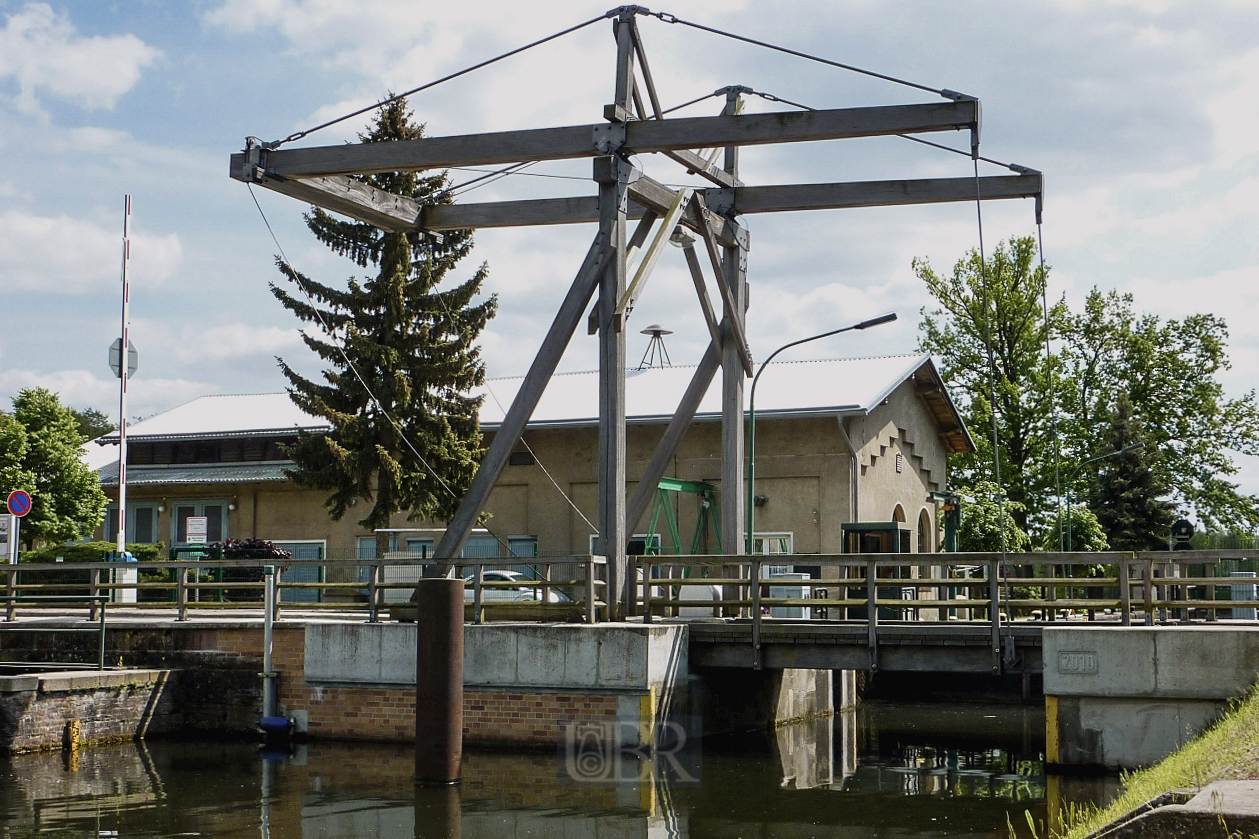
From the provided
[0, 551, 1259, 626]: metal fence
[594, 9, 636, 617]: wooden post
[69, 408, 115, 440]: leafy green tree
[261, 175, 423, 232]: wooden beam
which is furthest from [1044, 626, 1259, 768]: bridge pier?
[69, 408, 115, 440]: leafy green tree

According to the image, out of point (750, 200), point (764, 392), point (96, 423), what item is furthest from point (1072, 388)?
point (96, 423)

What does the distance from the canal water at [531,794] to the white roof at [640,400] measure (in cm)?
1319

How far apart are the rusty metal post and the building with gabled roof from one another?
12.5 meters

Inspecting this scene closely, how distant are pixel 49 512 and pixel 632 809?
94.2 ft

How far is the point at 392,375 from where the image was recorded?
28609 millimetres

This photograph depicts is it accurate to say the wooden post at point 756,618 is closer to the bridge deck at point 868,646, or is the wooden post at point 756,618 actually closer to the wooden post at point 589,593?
the bridge deck at point 868,646

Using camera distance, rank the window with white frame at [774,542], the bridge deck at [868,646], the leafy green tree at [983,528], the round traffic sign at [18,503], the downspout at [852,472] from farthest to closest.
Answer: the leafy green tree at [983,528] < the downspout at [852,472] < the window with white frame at [774,542] < the round traffic sign at [18,503] < the bridge deck at [868,646]

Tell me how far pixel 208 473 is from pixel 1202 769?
3058 centimetres

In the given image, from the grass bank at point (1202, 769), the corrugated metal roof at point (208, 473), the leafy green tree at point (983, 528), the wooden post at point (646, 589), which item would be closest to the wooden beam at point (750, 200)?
the wooden post at point (646, 589)

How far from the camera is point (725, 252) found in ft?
65.3

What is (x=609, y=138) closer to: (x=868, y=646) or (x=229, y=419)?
(x=868, y=646)

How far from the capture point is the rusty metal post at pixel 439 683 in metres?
13.8

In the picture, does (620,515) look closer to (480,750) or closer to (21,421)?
(480,750)

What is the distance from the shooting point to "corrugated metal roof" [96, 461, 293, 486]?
34.4 m
